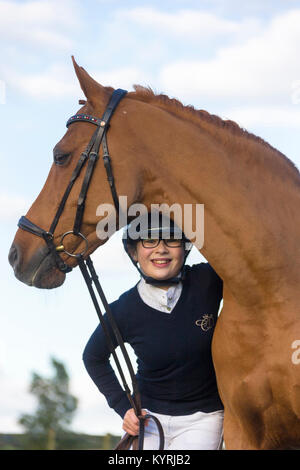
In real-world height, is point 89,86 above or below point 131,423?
above

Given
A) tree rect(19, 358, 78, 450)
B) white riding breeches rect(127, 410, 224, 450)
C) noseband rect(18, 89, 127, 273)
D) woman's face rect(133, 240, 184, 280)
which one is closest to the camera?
noseband rect(18, 89, 127, 273)

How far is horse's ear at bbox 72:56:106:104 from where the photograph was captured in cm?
397

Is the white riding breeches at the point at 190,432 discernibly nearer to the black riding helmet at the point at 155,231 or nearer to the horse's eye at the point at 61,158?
the black riding helmet at the point at 155,231

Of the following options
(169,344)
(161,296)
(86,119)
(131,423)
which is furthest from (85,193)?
(131,423)

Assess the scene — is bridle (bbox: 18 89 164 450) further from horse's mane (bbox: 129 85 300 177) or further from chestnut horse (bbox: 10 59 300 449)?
horse's mane (bbox: 129 85 300 177)

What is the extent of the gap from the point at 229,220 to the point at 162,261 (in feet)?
2.78

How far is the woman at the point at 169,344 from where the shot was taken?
416cm

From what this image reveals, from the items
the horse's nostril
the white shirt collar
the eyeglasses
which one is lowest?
the white shirt collar

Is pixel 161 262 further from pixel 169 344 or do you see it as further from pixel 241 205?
pixel 241 205

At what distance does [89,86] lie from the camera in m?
3.98

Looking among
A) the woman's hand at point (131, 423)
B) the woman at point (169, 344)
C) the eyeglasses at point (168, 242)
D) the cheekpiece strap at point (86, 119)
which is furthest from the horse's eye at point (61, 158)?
the woman's hand at point (131, 423)

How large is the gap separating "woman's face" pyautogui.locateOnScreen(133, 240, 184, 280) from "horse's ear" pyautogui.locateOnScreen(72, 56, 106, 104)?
3.67 feet

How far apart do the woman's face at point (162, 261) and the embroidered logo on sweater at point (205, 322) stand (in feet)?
1.27

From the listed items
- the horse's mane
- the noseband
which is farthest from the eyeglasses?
the horse's mane
